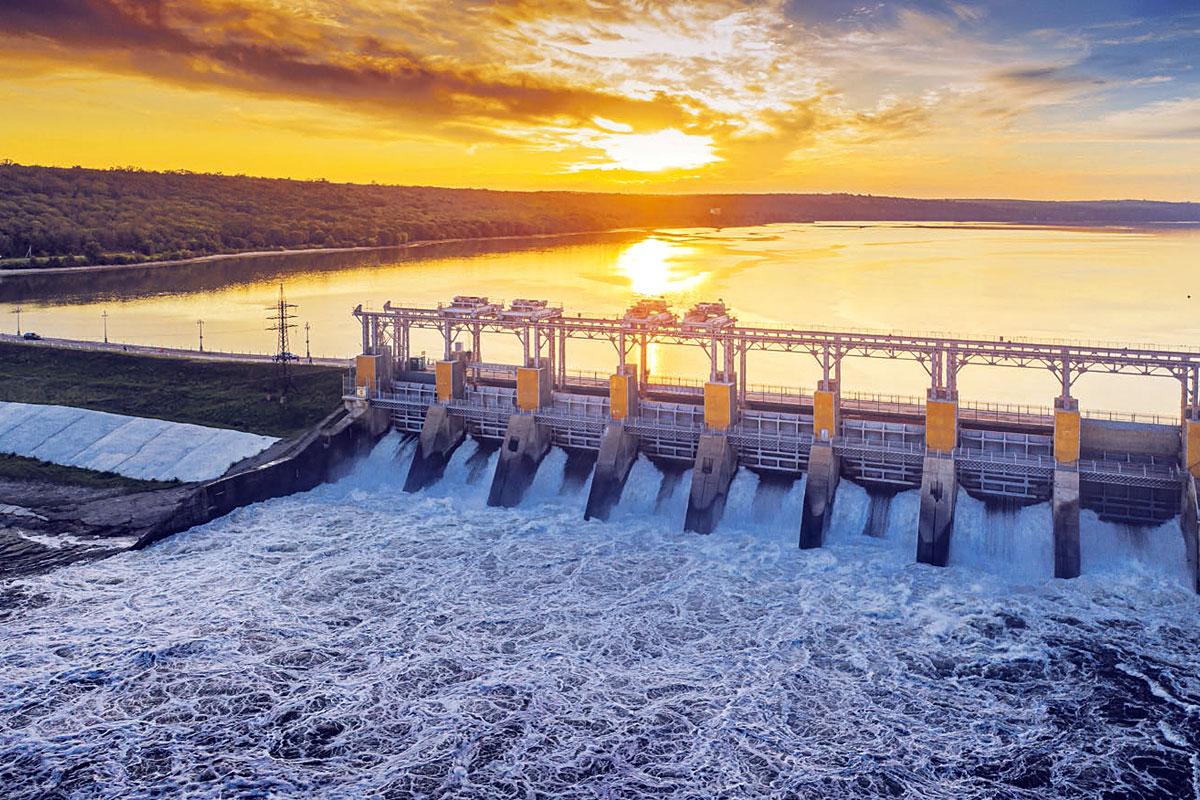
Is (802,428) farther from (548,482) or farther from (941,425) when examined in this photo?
(548,482)

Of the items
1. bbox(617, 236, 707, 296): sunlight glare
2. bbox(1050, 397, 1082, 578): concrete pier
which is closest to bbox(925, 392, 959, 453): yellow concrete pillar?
bbox(1050, 397, 1082, 578): concrete pier

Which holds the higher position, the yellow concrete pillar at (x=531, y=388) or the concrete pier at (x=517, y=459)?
the yellow concrete pillar at (x=531, y=388)

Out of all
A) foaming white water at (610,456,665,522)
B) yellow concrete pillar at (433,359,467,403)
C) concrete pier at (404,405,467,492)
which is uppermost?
yellow concrete pillar at (433,359,467,403)

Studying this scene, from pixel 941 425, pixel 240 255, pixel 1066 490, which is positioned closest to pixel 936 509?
pixel 941 425

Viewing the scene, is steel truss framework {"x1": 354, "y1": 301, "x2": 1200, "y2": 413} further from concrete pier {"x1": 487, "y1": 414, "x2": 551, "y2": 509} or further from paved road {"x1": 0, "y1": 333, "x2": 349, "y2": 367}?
paved road {"x1": 0, "y1": 333, "x2": 349, "y2": 367}

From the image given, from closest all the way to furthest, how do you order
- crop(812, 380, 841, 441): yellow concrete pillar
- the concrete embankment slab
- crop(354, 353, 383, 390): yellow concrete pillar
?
crop(812, 380, 841, 441): yellow concrete pillar, the concrete embankment slab, crop(354, 353, 383, 390): yellow concrete pillar

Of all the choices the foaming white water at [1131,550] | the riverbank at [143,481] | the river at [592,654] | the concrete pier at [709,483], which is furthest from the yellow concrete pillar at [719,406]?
the riverbank at [143,481]

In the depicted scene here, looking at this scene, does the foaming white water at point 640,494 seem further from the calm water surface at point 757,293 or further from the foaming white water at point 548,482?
the calm water surface at point 757,293
